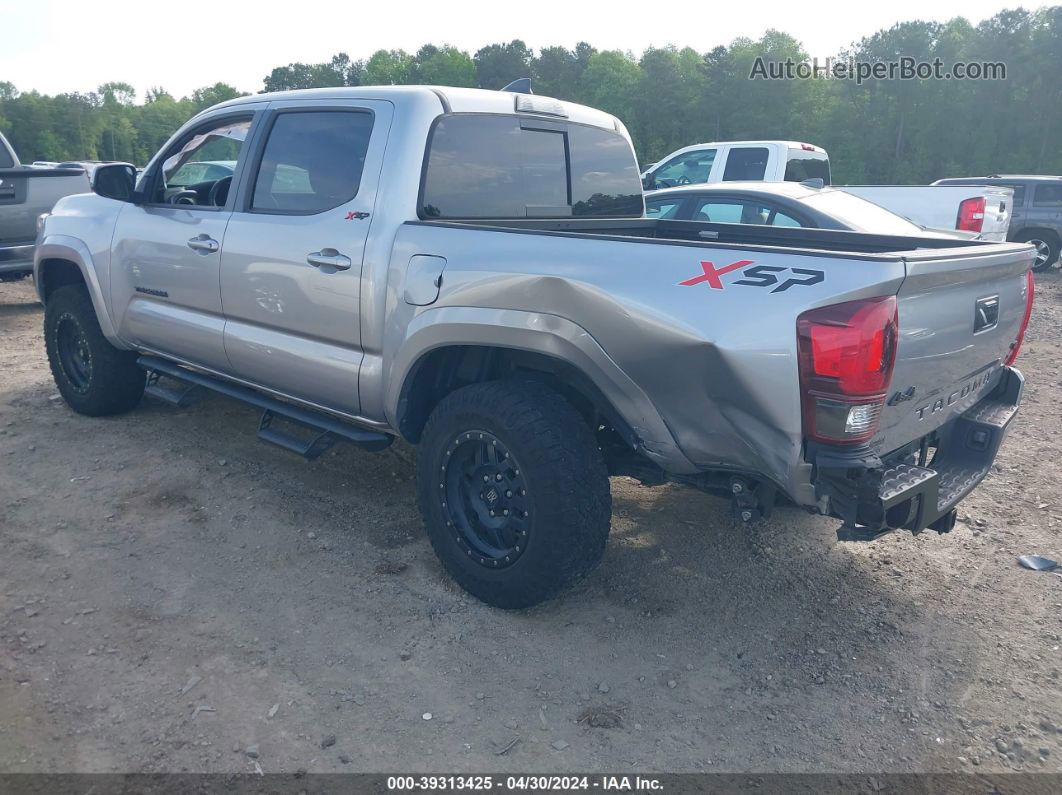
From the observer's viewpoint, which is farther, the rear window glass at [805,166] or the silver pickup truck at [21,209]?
the rear window glass at [805,166]

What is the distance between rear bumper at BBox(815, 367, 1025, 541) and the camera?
262cm

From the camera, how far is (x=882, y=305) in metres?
2.54

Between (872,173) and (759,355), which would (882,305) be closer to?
(759,355)

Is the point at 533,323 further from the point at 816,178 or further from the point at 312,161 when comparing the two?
the point at 816,178

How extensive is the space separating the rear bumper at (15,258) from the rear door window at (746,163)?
825cm

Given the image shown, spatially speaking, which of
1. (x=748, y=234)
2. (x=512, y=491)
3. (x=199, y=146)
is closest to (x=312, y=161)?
(x=199, y=146)

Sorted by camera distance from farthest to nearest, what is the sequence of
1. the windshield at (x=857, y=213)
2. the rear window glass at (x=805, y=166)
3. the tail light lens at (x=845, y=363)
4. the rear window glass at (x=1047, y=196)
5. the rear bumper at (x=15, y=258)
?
the rear window glass at (x=1047, y=196), the rear window glass at (x=805, y=166), the rear bumper at (x=15, y=258), the windshield at (x=857, y=213), the tail light lens at (x=845, y=363)

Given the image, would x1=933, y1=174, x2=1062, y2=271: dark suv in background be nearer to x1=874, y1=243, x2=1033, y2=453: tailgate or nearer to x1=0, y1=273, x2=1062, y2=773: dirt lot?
x1=0, y1=273, x2=1062, y2=773: dirt lot

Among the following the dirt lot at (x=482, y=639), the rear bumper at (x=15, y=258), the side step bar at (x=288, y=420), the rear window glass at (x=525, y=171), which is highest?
the rear window glass at (x=525, y=171)

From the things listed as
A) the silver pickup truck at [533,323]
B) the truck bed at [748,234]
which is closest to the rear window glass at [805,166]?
the truck bed at [748,234]

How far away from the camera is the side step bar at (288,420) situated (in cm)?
392

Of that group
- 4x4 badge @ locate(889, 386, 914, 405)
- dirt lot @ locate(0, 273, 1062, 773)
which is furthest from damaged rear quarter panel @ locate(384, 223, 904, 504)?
dirt lot @ locate(0, 273, 1062, 773)

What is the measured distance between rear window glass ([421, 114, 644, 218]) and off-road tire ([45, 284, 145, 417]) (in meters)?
2.83

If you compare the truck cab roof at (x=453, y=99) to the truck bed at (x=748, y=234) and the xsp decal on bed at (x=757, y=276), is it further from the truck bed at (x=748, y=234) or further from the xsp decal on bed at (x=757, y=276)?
the xsp decal on bed at (x=757, y=276)
